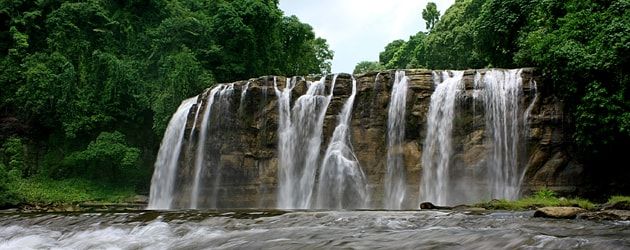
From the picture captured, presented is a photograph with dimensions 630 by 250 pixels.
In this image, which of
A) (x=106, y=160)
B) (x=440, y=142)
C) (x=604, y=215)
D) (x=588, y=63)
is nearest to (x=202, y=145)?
(x=106, y=160)

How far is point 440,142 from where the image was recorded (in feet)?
64.7

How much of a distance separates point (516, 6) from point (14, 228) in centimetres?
1984

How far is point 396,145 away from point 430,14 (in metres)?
38.6

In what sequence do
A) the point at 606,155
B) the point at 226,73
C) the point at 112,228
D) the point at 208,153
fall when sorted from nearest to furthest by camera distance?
the point at 112,228
the point at 606,155
the point at 208,153
the point at 226,73

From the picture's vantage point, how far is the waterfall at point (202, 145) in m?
23.0

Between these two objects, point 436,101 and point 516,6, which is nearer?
point 436,101

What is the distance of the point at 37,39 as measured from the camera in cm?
3281

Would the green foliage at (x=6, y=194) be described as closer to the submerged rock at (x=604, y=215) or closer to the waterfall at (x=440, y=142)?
the waterfall at (x=440, y=142)

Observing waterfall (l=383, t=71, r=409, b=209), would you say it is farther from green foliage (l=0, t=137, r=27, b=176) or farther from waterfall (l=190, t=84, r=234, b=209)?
green foliage (l=0, t=137, r=27, b=176)

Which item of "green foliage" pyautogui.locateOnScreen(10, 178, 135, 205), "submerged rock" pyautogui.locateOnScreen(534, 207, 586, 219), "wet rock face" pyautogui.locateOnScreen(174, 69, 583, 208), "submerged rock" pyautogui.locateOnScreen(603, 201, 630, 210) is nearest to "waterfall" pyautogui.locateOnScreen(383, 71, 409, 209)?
"wet rock face" pyautogui.locateOnScreen(174, 69, 583, 208)

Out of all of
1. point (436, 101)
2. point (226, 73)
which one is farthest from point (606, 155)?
point (226, 73)

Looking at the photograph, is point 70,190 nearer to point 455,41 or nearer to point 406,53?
point 455,41

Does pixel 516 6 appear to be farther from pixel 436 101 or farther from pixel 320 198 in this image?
pixel 320 198

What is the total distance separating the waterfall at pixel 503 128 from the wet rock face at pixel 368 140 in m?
0.25
